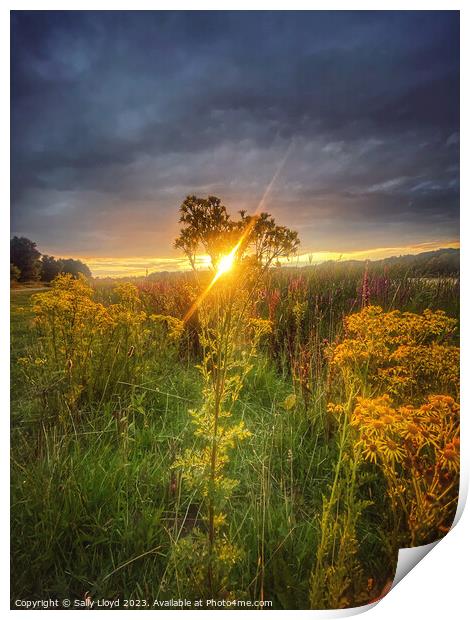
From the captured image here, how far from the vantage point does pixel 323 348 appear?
74.8 inches

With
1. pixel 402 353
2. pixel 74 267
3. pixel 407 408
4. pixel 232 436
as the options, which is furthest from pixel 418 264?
pixel 74 267

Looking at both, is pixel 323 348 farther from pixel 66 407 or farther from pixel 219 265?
pixel 66 407

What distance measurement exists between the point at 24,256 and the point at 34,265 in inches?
2.1

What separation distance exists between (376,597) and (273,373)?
917 mm

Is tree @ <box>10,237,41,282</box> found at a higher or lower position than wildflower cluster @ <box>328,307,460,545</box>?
higher

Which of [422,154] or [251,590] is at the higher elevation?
[422,154]

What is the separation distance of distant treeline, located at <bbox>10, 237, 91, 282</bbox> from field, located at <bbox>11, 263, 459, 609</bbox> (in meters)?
A: 0.05

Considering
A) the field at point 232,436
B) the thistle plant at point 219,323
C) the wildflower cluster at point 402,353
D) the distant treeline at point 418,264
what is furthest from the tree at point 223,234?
the wildflower cluster at point 402,353

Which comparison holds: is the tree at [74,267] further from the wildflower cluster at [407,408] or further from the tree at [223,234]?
the wildflower cluster at [407,408]

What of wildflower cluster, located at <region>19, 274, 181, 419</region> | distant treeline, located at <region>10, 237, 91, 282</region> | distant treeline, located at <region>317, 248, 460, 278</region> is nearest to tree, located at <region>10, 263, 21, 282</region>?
distant treeline, located at <region>10, 237, 91, 282</region>

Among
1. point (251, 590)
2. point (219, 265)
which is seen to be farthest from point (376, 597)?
point (219, 265)

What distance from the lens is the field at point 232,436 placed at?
141 centimetres

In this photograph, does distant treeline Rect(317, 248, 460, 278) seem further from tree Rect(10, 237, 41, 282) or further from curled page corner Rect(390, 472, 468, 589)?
tree Rect(10, 237, 41, 282)

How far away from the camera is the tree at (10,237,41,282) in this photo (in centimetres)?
158
